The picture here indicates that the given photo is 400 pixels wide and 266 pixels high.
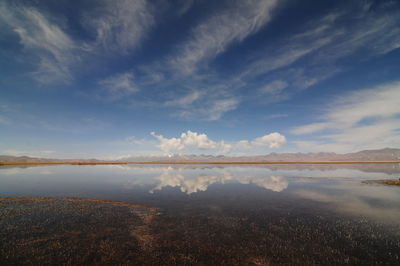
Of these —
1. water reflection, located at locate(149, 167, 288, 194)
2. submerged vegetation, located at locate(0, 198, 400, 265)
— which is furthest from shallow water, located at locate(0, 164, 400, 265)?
water reflection, located at locate(149, 167, 288, 194)

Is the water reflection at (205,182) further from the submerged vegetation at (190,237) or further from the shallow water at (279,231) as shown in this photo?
the submerged vegetation at (190,237)

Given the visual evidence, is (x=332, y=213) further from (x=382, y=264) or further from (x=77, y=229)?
(x=77, y=229)

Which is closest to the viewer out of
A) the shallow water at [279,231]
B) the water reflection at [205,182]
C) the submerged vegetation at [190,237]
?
the submerged vegetation at [190,237]

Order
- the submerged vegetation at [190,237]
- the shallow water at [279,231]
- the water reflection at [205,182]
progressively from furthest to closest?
the water reflection at [205,182], the shallow water at [279,231], the submerged vegetation at [190,237]

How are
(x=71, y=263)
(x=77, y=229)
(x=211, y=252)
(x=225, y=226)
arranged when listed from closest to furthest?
(x=71, y=263), (x=211, y=252), (x=77, y=229), (x=225, y=226)

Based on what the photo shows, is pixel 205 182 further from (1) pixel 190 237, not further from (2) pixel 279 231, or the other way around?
(1) pixel 190 237

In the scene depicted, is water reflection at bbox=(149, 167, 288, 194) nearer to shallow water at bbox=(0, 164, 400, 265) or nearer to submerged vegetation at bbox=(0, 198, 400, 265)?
shallow water at bbox=(0, 164, 400, 265)

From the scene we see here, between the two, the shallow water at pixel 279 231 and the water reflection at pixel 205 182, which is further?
the water reflection at pixel 205 182

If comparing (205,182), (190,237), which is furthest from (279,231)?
(205,182)

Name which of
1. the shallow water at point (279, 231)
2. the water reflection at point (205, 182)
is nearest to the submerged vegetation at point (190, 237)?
the shallow water at point (279, 231)

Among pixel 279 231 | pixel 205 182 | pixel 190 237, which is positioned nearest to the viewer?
pixel 190 237

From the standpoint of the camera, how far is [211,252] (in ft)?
41.3

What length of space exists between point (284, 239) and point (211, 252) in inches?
255

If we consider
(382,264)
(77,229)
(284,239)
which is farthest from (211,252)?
(77,229)
